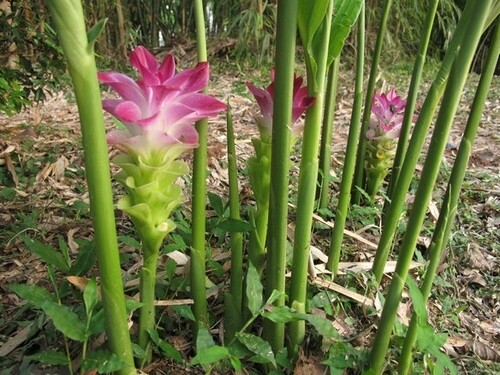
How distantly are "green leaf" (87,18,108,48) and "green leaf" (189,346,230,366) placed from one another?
369mm

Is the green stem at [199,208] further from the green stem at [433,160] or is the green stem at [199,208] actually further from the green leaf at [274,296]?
the green stem at [433,160]

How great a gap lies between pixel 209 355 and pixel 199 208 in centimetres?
19

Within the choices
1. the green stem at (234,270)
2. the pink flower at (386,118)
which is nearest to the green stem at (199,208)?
the green stem at (234,270)

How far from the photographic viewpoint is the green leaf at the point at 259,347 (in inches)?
23.0

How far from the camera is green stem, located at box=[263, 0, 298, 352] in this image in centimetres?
46

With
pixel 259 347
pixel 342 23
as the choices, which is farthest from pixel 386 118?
pixel 259 347

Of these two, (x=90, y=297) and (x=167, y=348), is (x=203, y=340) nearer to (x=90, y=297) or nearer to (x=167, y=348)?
(x=167, y=348)

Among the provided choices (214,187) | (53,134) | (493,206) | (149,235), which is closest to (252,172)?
(149,235)

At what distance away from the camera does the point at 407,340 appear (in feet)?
1.95

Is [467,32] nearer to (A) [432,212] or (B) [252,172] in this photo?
(B) [252,172]

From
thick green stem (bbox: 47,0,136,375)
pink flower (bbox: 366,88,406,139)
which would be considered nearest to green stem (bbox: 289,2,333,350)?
thick green stem (bbox: 47,0,136,375)

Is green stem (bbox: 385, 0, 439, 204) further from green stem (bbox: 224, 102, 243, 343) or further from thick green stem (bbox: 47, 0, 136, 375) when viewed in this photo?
thick green stem (bbox: 47, 0, 136, 375)

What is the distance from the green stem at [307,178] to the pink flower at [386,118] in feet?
2.00

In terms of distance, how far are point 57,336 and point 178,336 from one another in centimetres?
18
